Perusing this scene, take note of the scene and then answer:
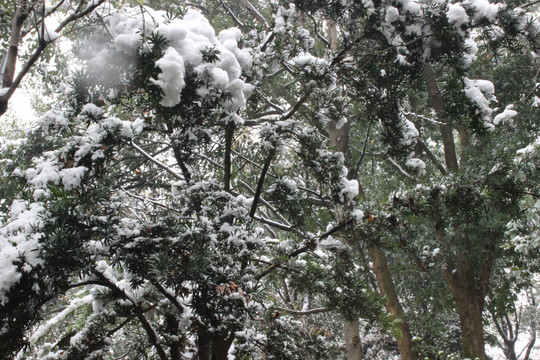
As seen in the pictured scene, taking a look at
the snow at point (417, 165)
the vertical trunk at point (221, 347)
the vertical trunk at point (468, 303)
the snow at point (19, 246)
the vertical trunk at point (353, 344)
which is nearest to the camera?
the snow at point (19, 246)

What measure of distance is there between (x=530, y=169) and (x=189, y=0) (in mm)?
7156

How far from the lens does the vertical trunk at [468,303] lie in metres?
6.37

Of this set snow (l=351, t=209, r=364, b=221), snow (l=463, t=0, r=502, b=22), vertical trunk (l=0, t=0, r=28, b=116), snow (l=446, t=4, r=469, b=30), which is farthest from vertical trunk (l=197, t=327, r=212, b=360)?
snow (l=463, t=0, r=502, b=22)

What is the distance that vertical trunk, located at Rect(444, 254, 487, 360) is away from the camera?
6371 mm

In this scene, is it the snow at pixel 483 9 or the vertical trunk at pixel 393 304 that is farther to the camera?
the vertical trunk at pixel 393 304

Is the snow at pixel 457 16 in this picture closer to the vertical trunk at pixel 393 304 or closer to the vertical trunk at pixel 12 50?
the vertical trunk at pixel 12 50

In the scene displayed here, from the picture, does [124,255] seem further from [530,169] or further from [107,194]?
[530,169]

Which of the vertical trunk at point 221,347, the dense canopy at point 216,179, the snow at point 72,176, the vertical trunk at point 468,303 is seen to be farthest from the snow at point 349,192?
the vertical trunk at point 468,303

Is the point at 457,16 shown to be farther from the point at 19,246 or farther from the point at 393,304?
the point at 393,304

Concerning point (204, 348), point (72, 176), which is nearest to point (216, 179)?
point (72, 176)

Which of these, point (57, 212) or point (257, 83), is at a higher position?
point (257, 83)

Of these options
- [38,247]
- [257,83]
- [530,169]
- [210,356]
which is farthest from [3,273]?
[530,169]

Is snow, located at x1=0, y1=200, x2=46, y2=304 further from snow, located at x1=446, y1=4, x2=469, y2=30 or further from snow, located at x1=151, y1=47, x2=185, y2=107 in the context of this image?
snow, located at x1=446, y1=4, x2=469, y2=30

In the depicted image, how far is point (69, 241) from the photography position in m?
1.60
